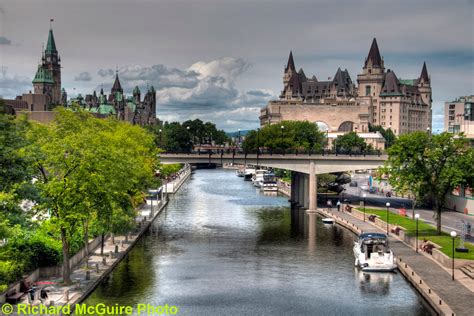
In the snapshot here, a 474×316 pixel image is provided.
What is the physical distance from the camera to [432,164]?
6988cm

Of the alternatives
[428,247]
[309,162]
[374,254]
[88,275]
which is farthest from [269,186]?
[88,275]

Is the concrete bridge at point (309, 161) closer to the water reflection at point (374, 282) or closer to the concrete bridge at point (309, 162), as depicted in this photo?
the concrete bridge at point (309, 162)

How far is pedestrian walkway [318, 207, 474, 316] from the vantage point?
144 feet

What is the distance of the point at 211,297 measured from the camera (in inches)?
1886

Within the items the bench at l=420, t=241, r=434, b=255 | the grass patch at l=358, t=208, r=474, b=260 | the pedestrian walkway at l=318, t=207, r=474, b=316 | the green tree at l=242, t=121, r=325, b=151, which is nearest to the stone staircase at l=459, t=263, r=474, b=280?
the pedestrian walkway at l=318, t=207, r=474, b=316

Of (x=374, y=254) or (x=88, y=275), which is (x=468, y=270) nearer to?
(x=374, y=254)

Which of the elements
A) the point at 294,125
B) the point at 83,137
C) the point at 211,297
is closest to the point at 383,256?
the point at 211,297

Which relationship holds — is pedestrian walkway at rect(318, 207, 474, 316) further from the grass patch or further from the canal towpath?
the canal towpath

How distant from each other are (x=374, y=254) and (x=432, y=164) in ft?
53.0

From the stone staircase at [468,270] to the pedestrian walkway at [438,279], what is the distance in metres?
1.29

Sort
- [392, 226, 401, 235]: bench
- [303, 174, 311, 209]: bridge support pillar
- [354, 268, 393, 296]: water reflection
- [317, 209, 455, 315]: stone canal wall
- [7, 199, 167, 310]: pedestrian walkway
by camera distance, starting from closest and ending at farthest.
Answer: [317, 209, 455, 315]: stone canal wall < [7, 199, 167, 310]: pedestrian walkway < [354, 268, 393, 296]: water reflection < [392, 226, 401, 235]: bench < [303, 174, 311, 209]: bridge support pillar

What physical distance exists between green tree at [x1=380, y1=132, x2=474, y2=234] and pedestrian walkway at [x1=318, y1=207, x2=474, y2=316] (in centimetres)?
620

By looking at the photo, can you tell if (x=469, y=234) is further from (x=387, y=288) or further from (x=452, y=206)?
(x=452, y=206)

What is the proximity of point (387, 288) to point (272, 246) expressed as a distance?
847 inches
